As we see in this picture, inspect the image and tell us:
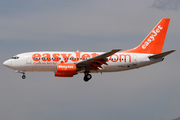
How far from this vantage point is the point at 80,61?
45.3 meters

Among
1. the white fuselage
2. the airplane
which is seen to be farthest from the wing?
the white fuselage

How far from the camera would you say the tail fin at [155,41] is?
50.1 meters

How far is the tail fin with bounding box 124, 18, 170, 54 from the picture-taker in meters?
50.1

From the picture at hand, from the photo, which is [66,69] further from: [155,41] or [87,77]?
[155,41]

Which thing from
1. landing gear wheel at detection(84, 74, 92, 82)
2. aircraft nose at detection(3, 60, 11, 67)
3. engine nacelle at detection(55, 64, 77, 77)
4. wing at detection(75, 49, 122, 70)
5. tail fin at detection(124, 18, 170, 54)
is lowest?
landing gear wheel at detection(84, 74, 92, 82)

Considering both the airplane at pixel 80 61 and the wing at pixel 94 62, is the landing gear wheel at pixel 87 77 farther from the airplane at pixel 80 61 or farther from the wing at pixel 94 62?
the wing at pixel 94 62

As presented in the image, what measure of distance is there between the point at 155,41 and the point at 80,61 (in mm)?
13882

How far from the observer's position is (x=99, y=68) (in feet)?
153

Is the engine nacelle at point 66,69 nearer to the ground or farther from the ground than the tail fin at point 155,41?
nearer to the ground

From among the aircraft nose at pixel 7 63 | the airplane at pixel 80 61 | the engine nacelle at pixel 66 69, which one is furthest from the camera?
the aircraft nose at pixel 7 63

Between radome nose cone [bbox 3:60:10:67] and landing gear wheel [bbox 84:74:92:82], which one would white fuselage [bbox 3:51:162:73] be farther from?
landing gear wheel [bbox 84:74:92:82]

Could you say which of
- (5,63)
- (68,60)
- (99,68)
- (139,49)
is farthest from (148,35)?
(5,63)

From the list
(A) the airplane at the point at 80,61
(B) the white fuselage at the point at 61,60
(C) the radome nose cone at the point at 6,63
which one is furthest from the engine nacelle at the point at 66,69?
(C) the radome nose cone at the point at 6,63

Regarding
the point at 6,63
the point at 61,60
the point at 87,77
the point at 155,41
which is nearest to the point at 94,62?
the point at 87,77
